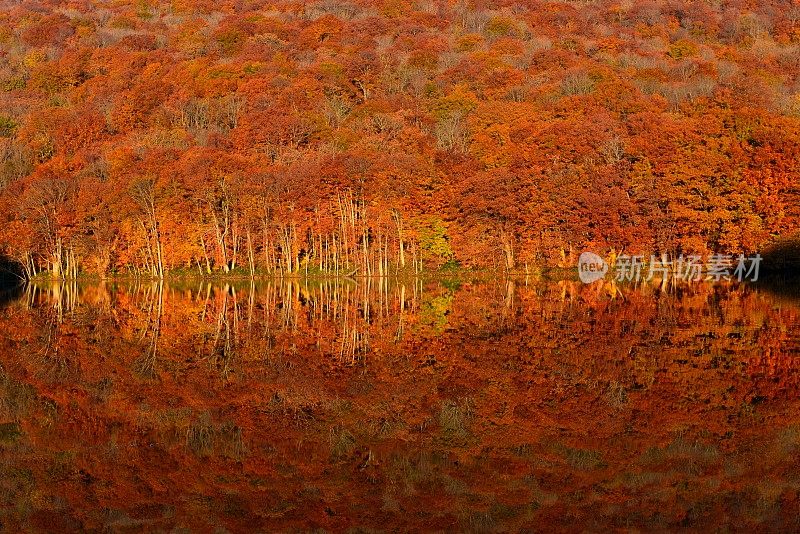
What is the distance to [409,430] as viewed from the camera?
11.1 metres

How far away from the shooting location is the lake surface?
27.0 ft

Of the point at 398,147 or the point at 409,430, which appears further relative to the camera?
the point at 398,147

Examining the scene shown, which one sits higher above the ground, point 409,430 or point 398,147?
point 398,147

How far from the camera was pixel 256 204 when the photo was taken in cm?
6225

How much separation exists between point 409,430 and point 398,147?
5773 centimetres

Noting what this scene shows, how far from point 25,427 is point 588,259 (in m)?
48.7

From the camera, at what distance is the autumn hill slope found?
2185 inches

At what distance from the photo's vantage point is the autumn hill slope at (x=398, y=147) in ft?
182

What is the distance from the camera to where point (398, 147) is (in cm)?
6756

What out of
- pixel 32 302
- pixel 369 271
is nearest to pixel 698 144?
pixel 369 271

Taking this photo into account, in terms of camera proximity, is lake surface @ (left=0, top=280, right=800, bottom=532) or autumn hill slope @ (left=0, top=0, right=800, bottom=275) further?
autumn hill slope @ (left=0, top=0, right=800, bottom=275)

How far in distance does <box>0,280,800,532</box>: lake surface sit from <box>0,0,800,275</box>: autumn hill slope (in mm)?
36116

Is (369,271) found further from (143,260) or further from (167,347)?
(167,347)

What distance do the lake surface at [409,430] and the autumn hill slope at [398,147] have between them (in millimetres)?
36116
